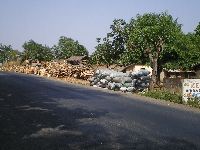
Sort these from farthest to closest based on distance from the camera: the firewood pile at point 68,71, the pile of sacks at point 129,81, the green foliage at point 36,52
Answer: the green foliage at point 36,52, the firewood pile at point 68,71, the pile of sacks at point 129,81

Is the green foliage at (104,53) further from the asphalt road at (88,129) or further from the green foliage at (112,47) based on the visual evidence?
the asphalt road at (88,129)

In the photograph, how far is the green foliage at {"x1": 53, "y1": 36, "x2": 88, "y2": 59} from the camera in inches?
4424

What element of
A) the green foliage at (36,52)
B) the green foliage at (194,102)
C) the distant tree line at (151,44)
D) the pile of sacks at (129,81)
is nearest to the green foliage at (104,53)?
the distant tree line at (151,44)

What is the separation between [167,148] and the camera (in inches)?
319

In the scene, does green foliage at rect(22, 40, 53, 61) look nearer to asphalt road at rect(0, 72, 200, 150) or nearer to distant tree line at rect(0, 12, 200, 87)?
distant tree line at rect(0, 12, 200, 87)

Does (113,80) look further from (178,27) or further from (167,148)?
(178,27)

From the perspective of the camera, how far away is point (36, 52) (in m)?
108

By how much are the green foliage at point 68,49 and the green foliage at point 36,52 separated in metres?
4.20

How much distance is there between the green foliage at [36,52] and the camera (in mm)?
105762

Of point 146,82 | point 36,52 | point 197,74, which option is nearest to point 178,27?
point 197,74

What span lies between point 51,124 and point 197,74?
38.0 meters

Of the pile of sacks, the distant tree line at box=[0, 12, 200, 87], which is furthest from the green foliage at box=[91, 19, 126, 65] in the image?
the pile of sacks

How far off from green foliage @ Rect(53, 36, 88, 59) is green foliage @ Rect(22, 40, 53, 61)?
166 inches

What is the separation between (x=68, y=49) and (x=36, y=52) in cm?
1226
